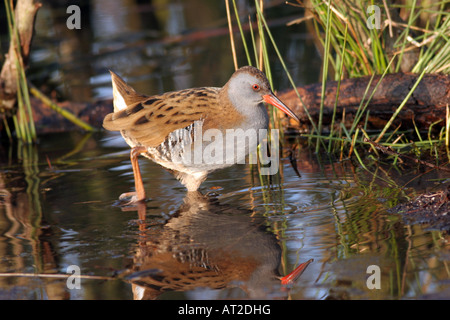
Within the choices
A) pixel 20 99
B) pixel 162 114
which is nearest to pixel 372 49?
pixel 162 114

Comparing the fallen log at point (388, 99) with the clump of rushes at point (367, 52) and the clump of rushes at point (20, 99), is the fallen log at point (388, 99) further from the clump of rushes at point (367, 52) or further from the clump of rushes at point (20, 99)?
the clump of rushes at point (20, 99)

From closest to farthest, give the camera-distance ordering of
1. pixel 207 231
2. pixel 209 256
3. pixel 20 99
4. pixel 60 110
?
pixel 209 256
pixel 207 231
pixel 20 99
pixel 60 110

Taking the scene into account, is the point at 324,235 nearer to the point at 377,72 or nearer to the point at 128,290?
the point at 128,290

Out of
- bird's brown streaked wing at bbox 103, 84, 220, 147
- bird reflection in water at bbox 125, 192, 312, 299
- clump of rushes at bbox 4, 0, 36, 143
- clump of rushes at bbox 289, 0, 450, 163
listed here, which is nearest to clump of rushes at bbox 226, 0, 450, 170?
clump of rushes at bbox 289, 0, 450, 163

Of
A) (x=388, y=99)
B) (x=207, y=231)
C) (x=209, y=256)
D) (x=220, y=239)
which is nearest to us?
(x=209, y=256)

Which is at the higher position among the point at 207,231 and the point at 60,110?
the point at 60,110

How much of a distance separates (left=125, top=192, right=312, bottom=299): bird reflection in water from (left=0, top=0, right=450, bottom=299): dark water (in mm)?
11

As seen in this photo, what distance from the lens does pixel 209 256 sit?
12.1 feet

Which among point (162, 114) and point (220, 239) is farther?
point (162, 114)

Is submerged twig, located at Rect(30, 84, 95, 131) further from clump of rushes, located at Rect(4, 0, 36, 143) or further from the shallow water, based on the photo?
the shallow water

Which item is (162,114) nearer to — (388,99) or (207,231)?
(207,231)

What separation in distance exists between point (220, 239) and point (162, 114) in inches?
53.3

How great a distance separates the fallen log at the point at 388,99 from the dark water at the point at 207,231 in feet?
1.71

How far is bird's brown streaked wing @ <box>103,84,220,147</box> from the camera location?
4.77 meters
